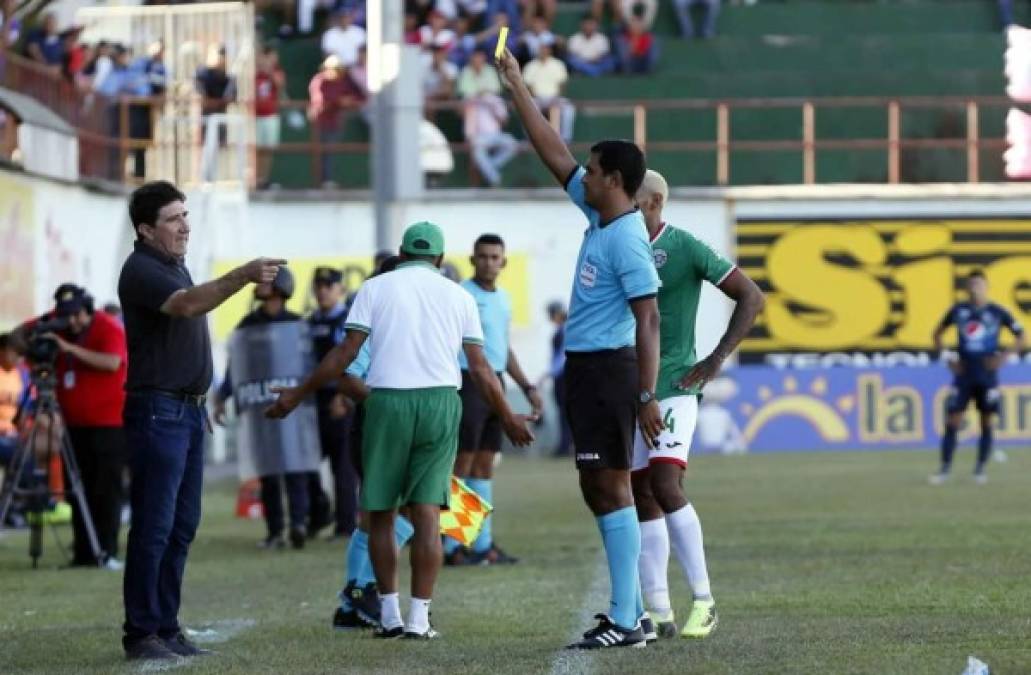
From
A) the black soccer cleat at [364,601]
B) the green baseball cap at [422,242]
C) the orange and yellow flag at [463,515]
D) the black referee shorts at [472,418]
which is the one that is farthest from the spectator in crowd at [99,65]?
the green baseball cap at [422,242]

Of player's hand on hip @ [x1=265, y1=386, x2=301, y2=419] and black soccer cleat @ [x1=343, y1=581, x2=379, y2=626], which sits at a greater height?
player's hand on hip @ [x1=265, y1=386, x2=301, y2=419]

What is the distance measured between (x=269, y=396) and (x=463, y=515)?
6.63 meters

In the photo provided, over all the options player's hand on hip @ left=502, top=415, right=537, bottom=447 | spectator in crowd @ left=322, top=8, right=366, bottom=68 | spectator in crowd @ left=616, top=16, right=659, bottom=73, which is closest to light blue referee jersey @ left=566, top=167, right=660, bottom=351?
player's hand on hip @ left=502, top=415, right=537, bottom=447

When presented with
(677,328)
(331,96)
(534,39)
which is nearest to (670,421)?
(677,328)

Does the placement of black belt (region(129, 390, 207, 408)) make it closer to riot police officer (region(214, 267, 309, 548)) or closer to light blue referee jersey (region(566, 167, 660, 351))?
light blue referee jersey (region(566, 167, 660, 351))

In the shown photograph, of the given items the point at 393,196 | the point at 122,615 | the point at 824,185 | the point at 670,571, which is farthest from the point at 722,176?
the point at 122,615

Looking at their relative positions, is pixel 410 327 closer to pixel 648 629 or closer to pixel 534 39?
pixel 648 629

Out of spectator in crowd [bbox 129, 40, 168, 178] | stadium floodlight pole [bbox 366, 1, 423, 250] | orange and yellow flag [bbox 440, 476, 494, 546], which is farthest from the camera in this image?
spectator in crowd [bbox 129, 40, 168, 178]

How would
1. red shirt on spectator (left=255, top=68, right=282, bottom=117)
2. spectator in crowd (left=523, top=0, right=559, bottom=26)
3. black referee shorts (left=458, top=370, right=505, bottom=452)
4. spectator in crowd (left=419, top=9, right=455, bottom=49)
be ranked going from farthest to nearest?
spectator in crowd (left=523, top=0, right=559, bottom=26) → spectator in crowd (left=419, top=9, right=455, bottom=49) → red shirt on spectator (left=255, top=68, right=282, bottom=117) → black referee shorts (left=458, top=370, right=505, bottom=452)

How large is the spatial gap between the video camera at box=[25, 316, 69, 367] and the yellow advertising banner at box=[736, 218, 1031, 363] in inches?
786

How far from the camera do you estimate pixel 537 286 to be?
35688mm

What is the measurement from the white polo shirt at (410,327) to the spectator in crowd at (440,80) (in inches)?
974

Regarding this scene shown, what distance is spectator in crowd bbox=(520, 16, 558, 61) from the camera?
36.5 m

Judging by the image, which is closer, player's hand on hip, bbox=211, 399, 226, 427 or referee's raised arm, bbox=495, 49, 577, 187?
referee's raised arm, bbox=495, 49, 577, 187
